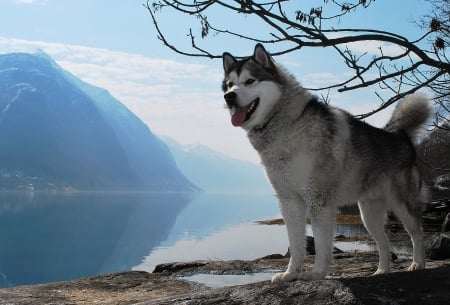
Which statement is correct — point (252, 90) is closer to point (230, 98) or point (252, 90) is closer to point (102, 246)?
point (230, 98)

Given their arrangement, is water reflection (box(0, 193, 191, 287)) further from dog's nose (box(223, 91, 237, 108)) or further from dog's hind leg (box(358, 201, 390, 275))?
dog's nose (box(223, 91, 237, 108))

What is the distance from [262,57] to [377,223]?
3.24 metres

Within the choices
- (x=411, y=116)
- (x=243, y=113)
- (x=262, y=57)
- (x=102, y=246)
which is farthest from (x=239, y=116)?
(x=102, y=246)

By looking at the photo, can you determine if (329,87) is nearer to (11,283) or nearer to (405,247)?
(405,247)

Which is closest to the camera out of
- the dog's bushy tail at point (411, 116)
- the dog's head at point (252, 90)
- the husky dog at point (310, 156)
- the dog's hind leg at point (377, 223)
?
the husky dog at point (310, 156)

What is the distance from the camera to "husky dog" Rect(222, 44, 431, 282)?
6387mm

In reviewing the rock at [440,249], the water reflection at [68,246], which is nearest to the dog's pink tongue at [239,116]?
the rock at [440,249]

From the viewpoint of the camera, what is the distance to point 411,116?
8.30 metres

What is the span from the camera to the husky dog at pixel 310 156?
251 inches

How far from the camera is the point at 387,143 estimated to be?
295 inches

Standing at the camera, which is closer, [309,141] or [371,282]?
[371,282]

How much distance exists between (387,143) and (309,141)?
165 centimetres

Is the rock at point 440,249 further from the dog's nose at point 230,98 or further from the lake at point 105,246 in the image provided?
the lake at point 105,246


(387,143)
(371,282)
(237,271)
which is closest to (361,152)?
(387,143)
